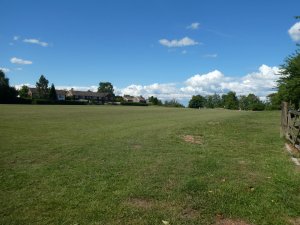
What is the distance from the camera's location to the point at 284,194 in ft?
22.7

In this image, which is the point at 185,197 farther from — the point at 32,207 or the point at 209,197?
the point at 32,207

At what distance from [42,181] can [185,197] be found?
3136 mm

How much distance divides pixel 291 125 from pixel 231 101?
163 m

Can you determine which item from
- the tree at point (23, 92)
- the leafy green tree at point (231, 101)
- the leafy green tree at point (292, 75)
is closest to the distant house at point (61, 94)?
the tree at point (23, 92)

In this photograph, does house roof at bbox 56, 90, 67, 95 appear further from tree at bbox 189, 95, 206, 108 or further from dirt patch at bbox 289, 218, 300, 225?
dirt patch at bbox 289, 218, 300, 225

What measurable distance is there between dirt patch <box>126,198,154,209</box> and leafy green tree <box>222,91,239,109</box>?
167163 mm

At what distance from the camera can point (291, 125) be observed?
14.0 m

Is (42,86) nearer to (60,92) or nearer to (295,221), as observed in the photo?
(60,92)

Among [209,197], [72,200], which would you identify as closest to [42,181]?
[72,200]

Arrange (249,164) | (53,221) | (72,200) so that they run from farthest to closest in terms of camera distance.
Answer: (249,164) → (72,200) → (53,221)

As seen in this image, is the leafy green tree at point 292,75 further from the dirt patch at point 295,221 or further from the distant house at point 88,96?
the distant house at point 88,96

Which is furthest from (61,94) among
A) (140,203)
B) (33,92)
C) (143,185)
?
(140,203)

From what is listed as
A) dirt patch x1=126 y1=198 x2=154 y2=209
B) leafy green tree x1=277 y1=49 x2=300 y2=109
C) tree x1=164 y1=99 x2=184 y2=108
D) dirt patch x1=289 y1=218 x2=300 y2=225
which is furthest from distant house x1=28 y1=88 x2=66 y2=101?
dirt patch x1=289 y1=218 x2=300 y2=225

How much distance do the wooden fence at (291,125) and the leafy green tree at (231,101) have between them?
157m
